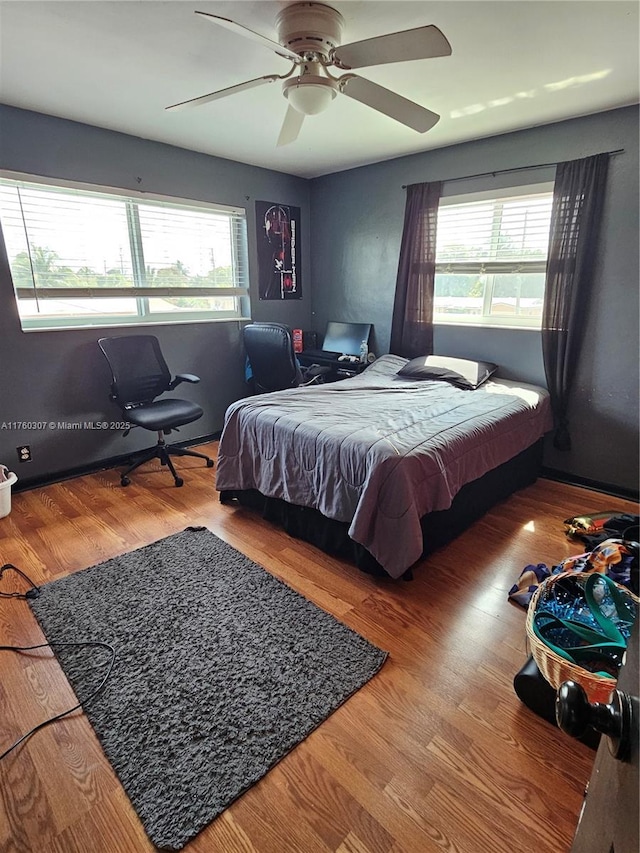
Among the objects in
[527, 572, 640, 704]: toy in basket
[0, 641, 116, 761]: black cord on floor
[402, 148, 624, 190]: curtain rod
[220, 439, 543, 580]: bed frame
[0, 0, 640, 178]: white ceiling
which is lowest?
[0, 641, 116, 761]: black cord on floor

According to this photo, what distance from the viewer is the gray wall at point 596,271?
281 cm

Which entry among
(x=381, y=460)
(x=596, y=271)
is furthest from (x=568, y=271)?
(x=381, y=460)

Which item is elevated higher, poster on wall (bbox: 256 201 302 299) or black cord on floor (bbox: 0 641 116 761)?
poster on wall (bbox: 256 201 302 299)

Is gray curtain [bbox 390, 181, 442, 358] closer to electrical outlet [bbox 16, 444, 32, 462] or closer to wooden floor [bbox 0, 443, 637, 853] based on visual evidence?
wooden floor [bbox 0, 443, 637, 853]

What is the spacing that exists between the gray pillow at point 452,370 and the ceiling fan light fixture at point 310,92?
77.7 inches

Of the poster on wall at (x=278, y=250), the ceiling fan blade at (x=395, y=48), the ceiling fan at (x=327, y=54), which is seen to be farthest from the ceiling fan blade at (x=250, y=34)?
the poster on wall at (x=278, y=250)

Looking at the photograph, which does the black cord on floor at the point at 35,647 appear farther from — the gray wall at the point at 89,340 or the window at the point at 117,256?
the window at the point at 117,256

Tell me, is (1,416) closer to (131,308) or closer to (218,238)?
(131,308)

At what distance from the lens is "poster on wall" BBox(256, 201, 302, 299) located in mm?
4230

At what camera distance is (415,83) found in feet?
7.77

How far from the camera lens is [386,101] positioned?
6.57 ft

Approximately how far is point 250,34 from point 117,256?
2176 mm

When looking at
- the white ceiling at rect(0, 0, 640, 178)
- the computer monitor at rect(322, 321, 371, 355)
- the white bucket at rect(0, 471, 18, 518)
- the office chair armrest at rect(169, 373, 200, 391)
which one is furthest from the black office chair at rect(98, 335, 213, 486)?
the computer monitor at rect(322, 321, 371, 355)

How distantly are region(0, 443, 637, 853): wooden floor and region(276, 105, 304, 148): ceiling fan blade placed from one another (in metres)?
2.26
